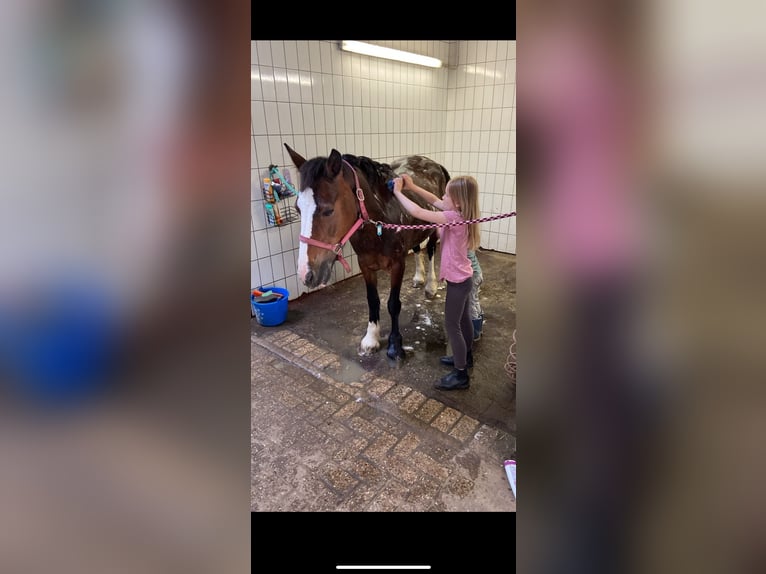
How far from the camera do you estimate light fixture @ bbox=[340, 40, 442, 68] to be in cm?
398

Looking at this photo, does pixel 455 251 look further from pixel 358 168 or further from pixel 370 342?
pixel 370 342

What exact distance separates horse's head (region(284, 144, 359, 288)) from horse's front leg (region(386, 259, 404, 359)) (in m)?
0.62

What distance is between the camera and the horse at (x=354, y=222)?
2.38 metres

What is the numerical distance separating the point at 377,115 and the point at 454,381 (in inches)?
133

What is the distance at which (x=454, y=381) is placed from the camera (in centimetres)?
248

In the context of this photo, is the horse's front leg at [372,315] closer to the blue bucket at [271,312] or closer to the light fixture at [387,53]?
the blue bucket at [271,312]

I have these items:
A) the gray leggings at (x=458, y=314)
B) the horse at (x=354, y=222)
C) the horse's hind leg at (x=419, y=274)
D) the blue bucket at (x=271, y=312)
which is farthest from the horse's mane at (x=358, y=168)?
the horse's hind leg at (x=419, y=274)

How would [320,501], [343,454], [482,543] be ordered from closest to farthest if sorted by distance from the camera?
[482,543] → [320,501] → [343,454]

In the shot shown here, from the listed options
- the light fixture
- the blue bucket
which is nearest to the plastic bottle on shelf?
the blue bucket

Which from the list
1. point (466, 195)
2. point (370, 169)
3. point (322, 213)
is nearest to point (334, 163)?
point (322, 213)
